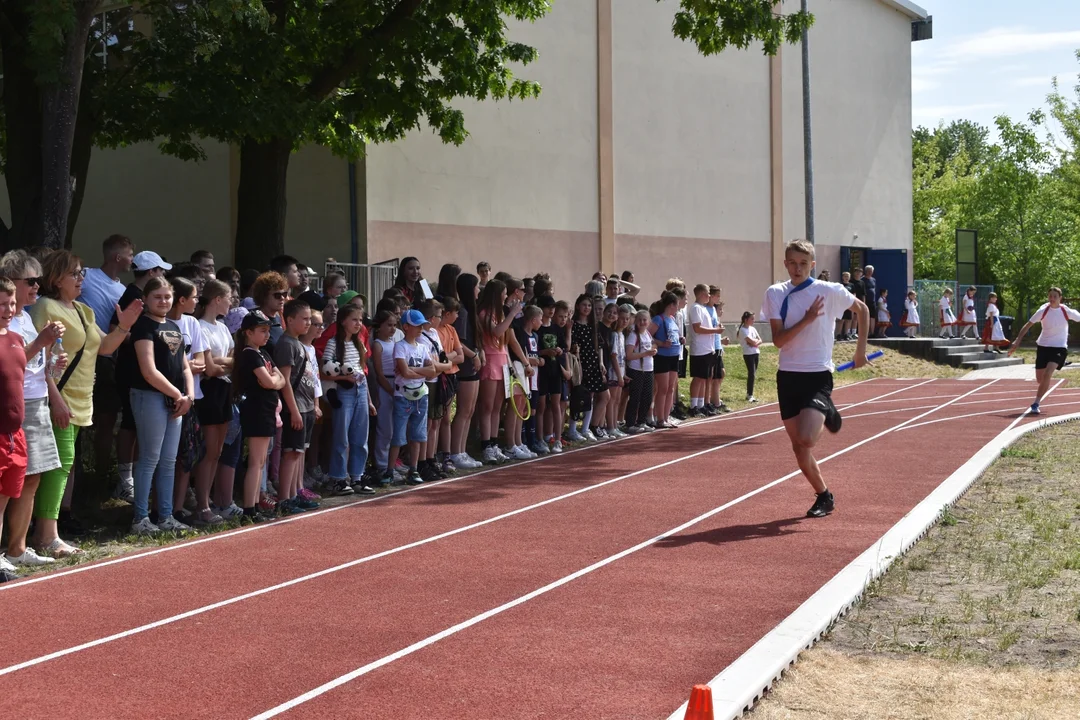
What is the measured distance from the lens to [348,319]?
11.4 metres

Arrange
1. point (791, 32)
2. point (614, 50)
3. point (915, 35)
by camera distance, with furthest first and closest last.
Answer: point (915, 35) < point (614, 50) < point (791, 32)

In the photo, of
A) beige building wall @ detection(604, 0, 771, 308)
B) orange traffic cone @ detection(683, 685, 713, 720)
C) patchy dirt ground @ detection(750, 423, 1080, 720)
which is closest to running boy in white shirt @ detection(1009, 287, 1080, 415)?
patchy dirt ground @ detection(750, 423, 1080, 720)

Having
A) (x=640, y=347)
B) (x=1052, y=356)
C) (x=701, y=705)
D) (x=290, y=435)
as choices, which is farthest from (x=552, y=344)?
(x=701, y=705)

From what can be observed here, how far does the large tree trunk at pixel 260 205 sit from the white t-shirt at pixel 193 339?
7173 millimetres

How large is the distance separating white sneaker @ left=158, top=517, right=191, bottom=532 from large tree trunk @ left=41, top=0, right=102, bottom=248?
9.80 feet

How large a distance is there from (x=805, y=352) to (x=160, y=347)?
500cm

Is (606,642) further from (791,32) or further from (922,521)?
(791,32)

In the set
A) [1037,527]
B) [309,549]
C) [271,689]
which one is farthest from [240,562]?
[1037,527]

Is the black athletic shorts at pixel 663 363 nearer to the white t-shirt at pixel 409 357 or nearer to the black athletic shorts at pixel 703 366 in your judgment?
the black athletic shorts at pixel 703 366

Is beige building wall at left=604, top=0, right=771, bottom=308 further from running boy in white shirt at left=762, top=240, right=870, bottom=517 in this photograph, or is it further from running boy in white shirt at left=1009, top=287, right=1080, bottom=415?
running boy in white shirt at left=762, top=240, right=870, bottom=517

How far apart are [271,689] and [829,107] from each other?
3222 cm

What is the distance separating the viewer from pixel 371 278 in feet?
68.8

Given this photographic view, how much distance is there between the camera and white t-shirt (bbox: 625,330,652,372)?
16688mm

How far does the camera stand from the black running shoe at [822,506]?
32.1 feet
